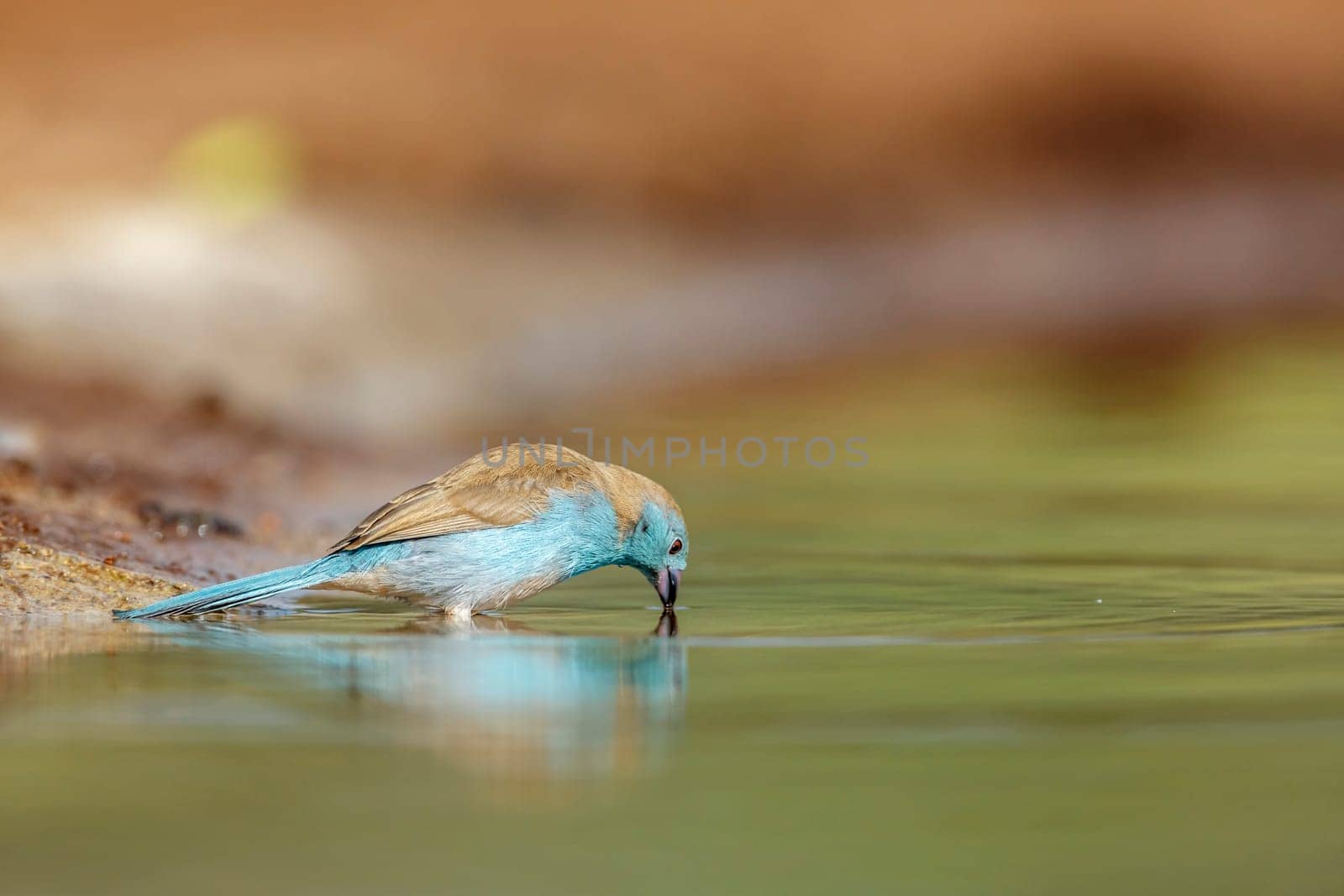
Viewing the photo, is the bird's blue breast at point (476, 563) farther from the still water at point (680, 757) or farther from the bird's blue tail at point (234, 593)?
the still water at point (680, 757)

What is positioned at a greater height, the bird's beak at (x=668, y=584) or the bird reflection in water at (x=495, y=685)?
the bird's beak at (x=668, y=584)

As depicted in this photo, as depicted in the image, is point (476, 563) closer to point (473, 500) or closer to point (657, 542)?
point (473, 500)

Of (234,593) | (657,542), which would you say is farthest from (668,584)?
(234,593)

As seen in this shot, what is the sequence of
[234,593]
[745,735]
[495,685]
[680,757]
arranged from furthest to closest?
[234,593] < [495,685] < [745,735] < [680,757]

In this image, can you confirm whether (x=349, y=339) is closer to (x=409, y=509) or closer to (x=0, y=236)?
(x=0, y=236)

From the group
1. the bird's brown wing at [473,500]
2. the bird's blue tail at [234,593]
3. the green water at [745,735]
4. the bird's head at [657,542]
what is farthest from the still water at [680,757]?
the bird's head at [657,542]
